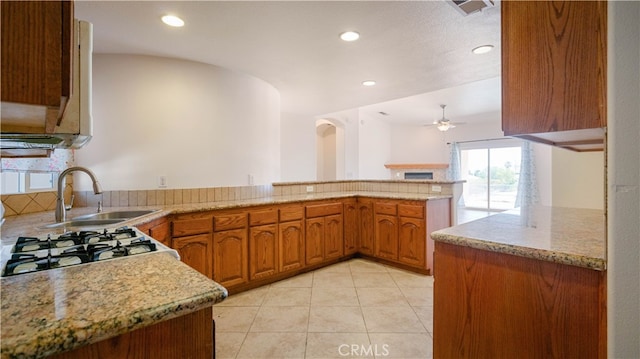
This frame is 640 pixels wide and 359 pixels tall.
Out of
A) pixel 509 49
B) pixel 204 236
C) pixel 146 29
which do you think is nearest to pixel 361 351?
pixel 204 236

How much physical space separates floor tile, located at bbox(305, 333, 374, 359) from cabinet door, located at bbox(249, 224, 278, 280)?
985 millimetres

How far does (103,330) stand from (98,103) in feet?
8.98

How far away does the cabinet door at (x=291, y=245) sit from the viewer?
304cm

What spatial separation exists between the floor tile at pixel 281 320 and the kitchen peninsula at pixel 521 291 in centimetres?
119

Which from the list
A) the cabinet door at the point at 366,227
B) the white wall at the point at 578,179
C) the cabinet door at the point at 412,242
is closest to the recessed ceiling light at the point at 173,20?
the cabinet door at the point at 366,227

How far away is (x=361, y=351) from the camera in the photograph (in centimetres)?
187

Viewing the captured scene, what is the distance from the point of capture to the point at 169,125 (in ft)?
9.05

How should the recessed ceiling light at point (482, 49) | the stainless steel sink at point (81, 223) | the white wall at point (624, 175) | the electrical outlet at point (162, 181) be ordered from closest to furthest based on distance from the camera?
the white wall at point (624, 175)
the stainless steel sink at point (81, 223)
the recessed ceiling light at point (482, 49)
the electrical outlet at point (162, 181)

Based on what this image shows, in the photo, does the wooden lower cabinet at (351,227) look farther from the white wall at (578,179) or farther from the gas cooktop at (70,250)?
the gas cooktop at (70,250)

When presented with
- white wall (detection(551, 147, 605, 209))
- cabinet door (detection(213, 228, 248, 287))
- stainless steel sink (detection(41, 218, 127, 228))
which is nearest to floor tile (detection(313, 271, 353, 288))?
cabinet door (detection(213, 228, 248, 287))

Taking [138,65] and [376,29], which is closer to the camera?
[376,29]

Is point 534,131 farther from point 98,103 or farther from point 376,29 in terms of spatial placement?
point 98,103

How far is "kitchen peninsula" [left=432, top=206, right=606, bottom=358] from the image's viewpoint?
93 cm

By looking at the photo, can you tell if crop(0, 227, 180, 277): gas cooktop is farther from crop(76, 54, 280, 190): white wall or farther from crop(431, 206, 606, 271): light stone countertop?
crop(76, 54, 280, 190): white wall
